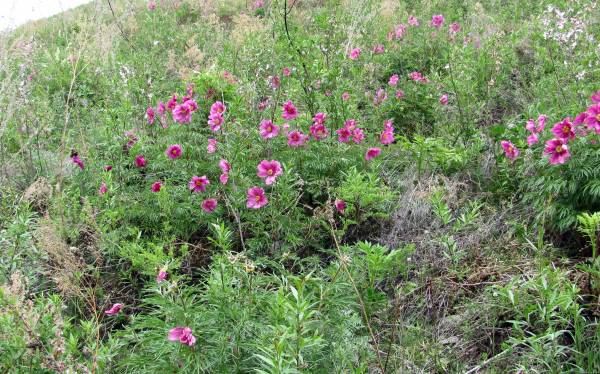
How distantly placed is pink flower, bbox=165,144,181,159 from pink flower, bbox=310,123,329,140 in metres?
0.85

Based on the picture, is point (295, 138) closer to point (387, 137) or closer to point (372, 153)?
point (372, 153)

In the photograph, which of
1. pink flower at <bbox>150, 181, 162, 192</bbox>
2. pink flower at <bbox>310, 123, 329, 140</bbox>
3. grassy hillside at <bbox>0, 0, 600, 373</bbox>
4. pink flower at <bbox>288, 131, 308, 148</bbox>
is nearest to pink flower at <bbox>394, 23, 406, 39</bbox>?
grassy hillside at <bbox>0, 0, 600, 373</bbox>

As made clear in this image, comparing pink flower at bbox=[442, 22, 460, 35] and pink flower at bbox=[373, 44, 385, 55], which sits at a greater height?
pink flower at bbox=[373, 44, 385, 55]

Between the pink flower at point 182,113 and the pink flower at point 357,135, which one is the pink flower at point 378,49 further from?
the pink flower at point 182,113

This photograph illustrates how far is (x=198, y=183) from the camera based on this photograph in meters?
2.94

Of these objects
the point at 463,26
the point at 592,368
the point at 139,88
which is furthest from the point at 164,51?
the point at 592,368

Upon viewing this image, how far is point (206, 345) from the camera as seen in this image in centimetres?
195

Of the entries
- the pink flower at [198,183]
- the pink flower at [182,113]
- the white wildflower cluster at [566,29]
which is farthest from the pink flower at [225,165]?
the white wildflower cluster at [566,29]

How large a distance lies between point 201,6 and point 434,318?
23.1ft

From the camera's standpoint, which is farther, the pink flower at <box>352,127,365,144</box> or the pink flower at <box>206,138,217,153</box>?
the pink flower at <box>352,127,365,144</box>

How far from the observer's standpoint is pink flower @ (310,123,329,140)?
3197 millimetres

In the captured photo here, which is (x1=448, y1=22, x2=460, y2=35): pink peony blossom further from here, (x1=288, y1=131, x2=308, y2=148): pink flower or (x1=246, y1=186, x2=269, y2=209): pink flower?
(x1=246, y1=186, x2=269, y2=209): pink flower

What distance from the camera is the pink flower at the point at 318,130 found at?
320cm

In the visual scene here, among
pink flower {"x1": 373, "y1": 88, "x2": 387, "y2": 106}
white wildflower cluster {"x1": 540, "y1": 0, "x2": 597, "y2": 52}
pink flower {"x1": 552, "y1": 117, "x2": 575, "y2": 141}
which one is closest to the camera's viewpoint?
pink flower {"x1": 552, "y1": 117, "x2": 575, "y2": 141}
